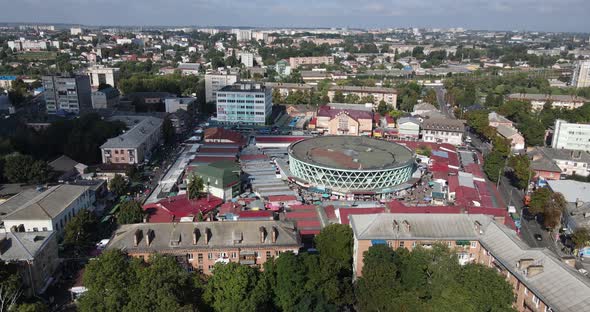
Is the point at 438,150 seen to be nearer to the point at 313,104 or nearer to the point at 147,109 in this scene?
the point at 313,104

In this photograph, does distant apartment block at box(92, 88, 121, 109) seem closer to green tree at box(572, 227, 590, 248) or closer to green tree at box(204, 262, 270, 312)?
green tree at box(204, 262, 270, 312)

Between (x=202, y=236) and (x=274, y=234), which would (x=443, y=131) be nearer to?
(x=274, y=234)

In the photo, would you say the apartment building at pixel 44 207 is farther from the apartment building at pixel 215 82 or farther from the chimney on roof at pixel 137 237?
the apartment building at pixel 215 82

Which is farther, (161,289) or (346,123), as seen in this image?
(346,123)

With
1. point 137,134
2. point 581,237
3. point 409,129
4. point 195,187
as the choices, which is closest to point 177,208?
point 195,187

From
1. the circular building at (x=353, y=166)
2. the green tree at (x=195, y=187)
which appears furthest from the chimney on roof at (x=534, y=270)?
the green tree at (x=195, y=187)
